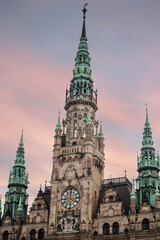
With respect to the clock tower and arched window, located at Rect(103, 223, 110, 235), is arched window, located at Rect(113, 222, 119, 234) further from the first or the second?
the clock tower

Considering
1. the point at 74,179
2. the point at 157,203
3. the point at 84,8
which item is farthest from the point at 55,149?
the point at 84,8

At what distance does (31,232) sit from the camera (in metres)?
77.2

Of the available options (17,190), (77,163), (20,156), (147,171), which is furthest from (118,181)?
(20,156)

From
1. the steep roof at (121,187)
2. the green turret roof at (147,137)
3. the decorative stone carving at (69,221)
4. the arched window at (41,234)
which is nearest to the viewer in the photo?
the decorative stone carving at (69,221)

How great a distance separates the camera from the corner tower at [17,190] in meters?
82.8

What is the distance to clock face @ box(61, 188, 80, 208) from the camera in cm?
7556

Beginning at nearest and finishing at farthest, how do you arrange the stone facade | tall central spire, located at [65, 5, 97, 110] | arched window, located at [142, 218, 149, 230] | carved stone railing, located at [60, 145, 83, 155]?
arched window, located at [142, 218, 149, 230], the stone facade, carved stone railing, located at [60, 145, 83, 155], tall central spire, located at [65, 5, 97, 110]

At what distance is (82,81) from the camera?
8981 cm

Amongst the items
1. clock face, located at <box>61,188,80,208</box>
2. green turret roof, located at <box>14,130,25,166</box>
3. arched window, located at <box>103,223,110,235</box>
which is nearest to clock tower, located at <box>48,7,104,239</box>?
clock face, located at <box>61,188,80,208</box>

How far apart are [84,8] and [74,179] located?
4424cm

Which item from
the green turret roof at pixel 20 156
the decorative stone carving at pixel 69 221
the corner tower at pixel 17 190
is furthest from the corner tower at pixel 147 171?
the green turret roof at pixel 20 156

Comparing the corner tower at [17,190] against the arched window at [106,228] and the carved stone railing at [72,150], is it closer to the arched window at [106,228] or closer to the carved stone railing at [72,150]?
the carved stone railing at [72,150]

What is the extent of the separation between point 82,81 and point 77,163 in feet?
65.0

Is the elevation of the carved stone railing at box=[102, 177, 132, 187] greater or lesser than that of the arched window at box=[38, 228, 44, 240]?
greater
